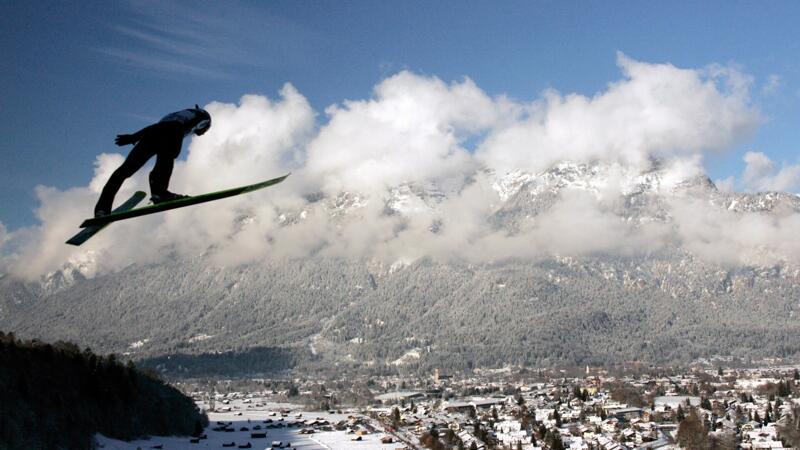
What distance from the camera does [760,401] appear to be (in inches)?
4764

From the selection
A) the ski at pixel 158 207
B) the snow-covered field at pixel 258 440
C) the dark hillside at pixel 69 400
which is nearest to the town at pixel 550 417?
the snow-covered field at pixel 258 440

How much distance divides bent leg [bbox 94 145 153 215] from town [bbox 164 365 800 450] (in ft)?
219

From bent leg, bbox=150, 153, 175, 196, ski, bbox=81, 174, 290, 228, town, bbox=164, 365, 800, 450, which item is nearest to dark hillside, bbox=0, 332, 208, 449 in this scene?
town, bbox=164, 365, 800, 450

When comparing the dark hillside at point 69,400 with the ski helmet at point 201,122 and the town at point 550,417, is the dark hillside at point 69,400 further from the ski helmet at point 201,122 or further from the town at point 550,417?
the ski helmet at point 201,122

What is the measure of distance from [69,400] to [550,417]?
232ft

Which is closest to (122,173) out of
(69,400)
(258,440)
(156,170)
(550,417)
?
(156,170)

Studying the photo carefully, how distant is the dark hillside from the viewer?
42.9 metres

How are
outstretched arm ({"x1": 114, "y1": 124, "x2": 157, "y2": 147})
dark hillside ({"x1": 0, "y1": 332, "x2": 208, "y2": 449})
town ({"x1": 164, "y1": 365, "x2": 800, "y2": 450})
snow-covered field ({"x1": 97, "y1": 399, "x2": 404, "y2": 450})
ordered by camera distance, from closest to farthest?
1. outstretched arm ({"x1": 114, "y1": 124, "x2": 157, "y2": 147})
2. dark hillside ({"x1": 0, "y1": 332, "x2": 208, "y2": 449})
3. snow-covered field ({"x1": 97, "y1": 399, "x2": 404, "y2": 450})
4. town ({"x1": 164, "y1": 365, "x2": 800, "y2": 450})

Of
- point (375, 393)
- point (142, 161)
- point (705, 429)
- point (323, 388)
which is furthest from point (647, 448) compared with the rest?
point (323, 388)

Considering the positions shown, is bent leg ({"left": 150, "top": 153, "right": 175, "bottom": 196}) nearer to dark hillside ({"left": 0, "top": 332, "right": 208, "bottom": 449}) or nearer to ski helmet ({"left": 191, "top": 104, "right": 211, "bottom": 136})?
ski helmet ({"left": 191, "top": 104, "right": 211, "bottom": 136})

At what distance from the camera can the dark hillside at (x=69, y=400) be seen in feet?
141

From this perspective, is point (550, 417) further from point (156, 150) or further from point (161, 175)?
point (156, 150)

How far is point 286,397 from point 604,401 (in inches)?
3379

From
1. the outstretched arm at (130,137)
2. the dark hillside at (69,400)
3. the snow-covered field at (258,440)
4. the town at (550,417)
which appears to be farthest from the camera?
the town at (550,417)
